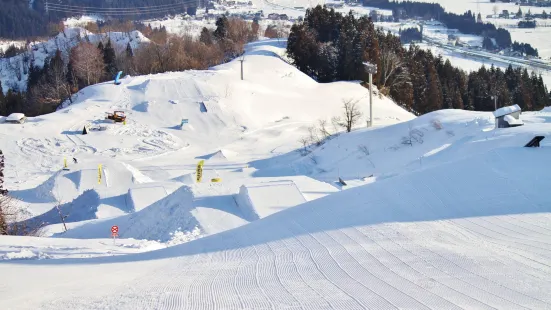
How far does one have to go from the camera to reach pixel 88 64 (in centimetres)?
4584

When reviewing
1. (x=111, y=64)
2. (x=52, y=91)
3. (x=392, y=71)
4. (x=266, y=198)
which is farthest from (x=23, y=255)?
(x=111, y=64)

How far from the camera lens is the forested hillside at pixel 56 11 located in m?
97.2

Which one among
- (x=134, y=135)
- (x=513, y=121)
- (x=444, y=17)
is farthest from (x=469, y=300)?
(x=444, y=17)

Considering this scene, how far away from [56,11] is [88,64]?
226 feet

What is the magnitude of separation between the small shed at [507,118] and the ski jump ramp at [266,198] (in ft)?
22.0

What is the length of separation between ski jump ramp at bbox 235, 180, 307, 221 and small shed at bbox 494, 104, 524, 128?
670cm

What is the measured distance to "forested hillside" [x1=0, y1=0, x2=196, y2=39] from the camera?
97188 millimetres

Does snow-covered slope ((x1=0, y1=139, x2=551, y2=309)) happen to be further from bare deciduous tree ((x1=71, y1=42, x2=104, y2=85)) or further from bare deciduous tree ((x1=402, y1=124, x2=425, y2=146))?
bare deciduous tree ((x1=71, y1=42, x2=104, y2=85))

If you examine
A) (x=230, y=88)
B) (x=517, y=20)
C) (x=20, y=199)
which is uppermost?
(x=517, y=20)

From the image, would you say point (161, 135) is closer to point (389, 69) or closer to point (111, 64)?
point (389, 69)

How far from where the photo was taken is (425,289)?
199 inches

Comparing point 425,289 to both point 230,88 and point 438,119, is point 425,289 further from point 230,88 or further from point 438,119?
point 230,88

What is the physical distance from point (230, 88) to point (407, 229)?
1111 inches

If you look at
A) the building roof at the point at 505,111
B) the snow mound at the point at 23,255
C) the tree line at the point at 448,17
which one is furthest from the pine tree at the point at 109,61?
the snow mound at the point at 23,255
